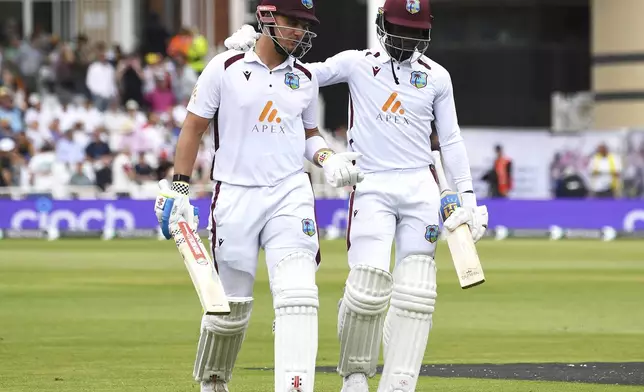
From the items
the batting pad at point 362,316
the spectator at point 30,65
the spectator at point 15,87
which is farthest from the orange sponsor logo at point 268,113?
the spectator at point 30,65

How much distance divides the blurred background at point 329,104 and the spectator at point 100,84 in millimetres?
24

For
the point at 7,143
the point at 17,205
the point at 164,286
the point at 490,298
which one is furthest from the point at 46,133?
the point at 490,298

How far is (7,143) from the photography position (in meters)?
25.6

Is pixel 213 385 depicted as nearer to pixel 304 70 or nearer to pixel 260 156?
pixel 260 156

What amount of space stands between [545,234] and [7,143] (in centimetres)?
839

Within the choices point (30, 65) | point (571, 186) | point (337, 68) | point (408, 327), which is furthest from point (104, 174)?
point (408, 327)

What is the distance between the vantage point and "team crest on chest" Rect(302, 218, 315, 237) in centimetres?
767

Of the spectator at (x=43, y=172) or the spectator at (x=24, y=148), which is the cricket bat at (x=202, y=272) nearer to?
the spectator at (x=43, y=172)

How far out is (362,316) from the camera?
8180 mm

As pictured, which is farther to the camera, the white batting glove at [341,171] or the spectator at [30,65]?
the spectator at [30,65]

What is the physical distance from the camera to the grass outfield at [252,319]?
966 cm

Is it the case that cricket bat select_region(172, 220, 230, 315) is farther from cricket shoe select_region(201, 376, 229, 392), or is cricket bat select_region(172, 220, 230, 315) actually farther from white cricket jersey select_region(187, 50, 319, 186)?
cricket shoe select_region(201, 376, 229, 392)

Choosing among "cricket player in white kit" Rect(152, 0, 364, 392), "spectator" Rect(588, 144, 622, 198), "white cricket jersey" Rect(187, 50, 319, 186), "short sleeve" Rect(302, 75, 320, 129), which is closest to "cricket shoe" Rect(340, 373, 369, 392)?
"cricket player in white kit" Rect(152, 0, 364, 392)

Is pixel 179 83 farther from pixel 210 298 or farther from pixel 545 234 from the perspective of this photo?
pixel 210 298
